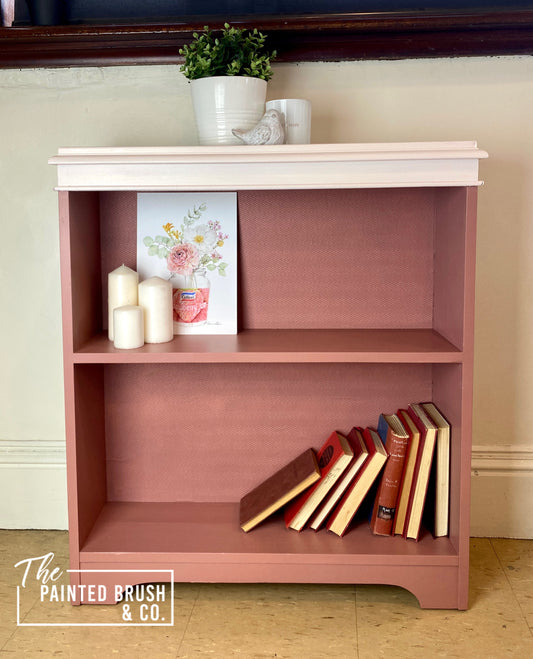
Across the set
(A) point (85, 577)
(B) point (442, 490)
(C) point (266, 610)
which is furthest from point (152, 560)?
(B) point (442, 490)

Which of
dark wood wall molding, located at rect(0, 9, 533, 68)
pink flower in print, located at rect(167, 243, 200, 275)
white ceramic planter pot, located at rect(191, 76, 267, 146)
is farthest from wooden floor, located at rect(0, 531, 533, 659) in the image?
dark wood wall molding, located at rect(0, 9, 533, 68)

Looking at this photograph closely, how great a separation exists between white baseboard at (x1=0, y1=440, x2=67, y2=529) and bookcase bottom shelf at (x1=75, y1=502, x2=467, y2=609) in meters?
0.36

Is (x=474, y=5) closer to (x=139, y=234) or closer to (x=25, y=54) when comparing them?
(x=139, y=234)

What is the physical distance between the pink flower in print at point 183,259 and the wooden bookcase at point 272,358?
0.12 m

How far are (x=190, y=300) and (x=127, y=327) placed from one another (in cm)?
24

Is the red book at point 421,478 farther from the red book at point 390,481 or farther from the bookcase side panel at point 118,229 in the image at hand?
the bookcase side panel at point 118,229

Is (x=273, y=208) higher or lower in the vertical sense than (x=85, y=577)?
higher

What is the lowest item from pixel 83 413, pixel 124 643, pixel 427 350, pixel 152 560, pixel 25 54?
pixel 124 643

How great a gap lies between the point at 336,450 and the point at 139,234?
2.40ft

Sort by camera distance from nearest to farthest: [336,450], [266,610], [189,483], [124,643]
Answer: [124,643] → [266,610] → [336,450] → [189,483]

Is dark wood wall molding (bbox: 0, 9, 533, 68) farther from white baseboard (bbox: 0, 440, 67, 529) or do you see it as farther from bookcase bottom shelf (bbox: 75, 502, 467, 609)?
bookcase bottom shelf (bbox: 75, 502, 467, 609)

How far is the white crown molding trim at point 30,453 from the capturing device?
203cm

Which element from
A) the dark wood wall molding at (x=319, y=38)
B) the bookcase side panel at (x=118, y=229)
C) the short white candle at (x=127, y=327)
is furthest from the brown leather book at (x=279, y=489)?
the dark wood wall molding at (x=319, y=38)

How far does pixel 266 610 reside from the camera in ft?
5.38
